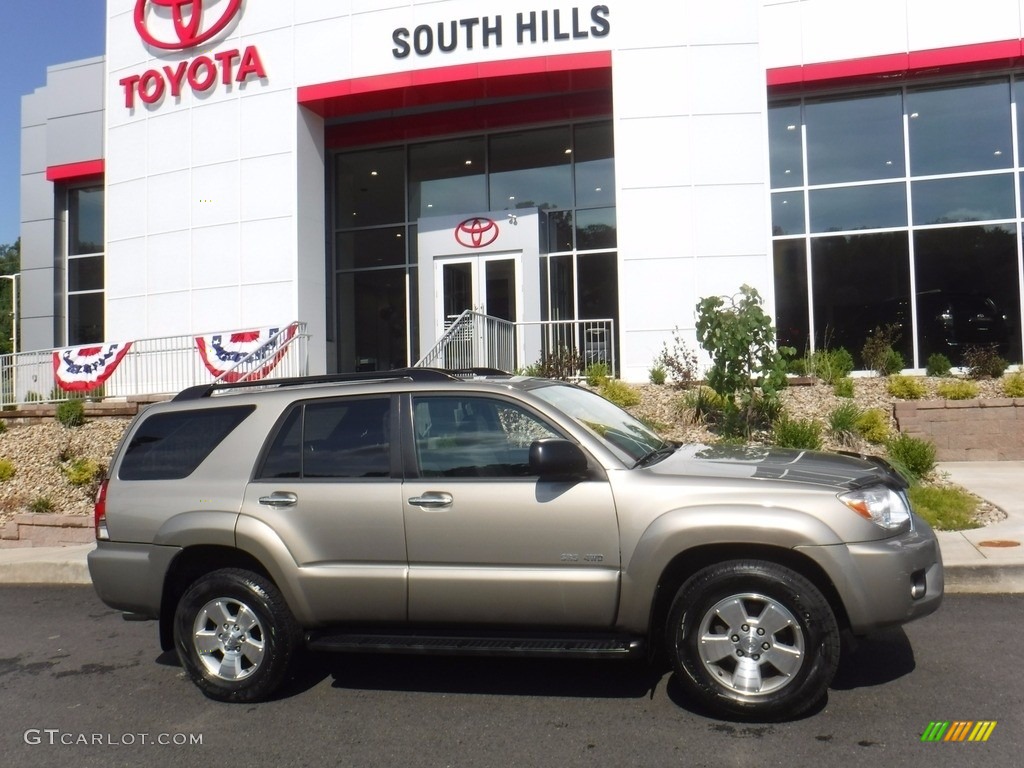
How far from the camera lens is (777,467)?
16.3ft

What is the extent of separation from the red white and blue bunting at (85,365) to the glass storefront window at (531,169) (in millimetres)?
8233

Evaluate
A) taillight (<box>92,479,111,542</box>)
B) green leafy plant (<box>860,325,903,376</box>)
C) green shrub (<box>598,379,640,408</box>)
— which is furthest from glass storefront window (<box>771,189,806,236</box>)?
taillight (<box>92,479,111,542</box>)

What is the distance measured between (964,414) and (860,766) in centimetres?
1029

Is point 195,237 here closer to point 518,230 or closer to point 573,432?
point 518,230

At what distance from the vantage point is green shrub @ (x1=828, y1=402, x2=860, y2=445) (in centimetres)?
1229

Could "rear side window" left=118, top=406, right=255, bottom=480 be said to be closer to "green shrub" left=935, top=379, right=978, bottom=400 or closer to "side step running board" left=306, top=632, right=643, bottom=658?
"side step running board" left=306, top=632, right=643, bottom=658

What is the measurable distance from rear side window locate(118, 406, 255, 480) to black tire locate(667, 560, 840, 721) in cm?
287

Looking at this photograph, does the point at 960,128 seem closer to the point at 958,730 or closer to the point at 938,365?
the point at 938,365

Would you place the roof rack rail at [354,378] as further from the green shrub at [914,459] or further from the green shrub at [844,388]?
the green shrub at [844,388]

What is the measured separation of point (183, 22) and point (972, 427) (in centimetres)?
1664

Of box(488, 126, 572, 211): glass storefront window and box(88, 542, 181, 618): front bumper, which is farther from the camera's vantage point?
box(488, 126, 572, 211): glass storefront window

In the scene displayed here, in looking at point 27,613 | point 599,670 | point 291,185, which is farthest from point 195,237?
point 599,670

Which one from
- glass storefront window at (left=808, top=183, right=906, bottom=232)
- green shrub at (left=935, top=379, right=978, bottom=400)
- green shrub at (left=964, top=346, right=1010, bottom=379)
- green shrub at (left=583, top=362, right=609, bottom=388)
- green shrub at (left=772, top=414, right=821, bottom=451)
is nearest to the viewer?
green shrub at (left=772, top=414, right=821, bottom=451)

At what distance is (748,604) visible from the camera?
461 centimetres
